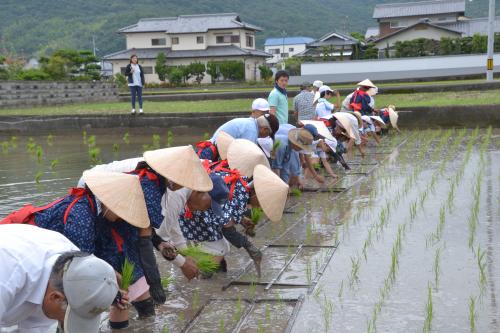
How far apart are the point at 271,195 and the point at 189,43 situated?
46.2 meters

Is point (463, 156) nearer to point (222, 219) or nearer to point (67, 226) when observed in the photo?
point (222, 219)

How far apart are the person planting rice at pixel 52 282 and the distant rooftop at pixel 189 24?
47.8m

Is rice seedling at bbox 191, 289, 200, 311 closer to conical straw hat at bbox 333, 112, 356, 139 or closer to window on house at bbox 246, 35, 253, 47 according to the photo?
conical straw hat at bbox 333, 112, 356, 139

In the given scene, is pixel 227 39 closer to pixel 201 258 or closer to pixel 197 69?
pixel 197 69

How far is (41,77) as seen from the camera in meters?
27.1

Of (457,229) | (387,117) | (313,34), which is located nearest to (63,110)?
(387,117)

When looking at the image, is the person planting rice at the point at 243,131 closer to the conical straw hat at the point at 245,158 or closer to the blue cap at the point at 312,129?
the conical straw hat at the point at 245,158

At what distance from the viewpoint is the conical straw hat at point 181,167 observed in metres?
3.80

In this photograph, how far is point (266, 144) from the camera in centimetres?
678

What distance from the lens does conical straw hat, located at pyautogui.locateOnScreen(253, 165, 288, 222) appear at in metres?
4.59

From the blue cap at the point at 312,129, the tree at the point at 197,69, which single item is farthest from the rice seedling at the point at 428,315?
the tree at the point at 197,69

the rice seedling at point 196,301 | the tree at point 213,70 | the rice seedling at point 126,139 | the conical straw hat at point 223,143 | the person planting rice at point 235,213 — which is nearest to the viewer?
the rice seedling at point 196,301

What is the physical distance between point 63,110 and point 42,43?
5405cm

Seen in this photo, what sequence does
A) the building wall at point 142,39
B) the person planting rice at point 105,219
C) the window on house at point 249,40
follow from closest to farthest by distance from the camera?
the person planting rice at point 105,219
the building wall at point 142,39
the window on house at point 249,40
